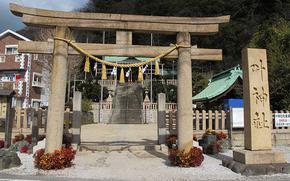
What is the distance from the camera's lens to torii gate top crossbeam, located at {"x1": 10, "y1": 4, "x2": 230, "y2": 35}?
359 inches

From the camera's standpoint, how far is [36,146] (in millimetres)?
11750

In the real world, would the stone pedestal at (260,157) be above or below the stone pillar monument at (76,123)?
below

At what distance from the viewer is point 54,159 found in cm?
842

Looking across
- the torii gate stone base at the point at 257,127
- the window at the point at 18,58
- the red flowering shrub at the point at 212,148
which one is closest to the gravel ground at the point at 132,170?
the torii gate stone base at the point at 257,127

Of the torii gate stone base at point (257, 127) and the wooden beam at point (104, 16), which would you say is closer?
the torii gate stone base at point (257, 127)

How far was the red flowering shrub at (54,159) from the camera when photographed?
8344mm

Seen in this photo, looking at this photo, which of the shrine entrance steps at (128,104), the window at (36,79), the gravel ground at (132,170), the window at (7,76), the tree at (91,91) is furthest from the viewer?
the window at (36,79)

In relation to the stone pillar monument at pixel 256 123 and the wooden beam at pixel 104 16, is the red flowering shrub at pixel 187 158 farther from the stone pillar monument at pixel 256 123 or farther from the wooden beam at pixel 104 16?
the wooden beam at pixel 104 16

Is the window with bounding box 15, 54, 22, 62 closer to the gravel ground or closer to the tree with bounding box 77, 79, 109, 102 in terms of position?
the tree with bounding box 77, 79, 109, 102

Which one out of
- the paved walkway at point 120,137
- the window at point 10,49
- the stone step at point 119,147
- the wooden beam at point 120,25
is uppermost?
the window at point 10,49

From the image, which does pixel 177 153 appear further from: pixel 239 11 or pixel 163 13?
pixel 163 13

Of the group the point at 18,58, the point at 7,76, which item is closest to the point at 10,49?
the point at 18,58

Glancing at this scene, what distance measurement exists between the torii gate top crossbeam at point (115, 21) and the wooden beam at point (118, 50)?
596mm

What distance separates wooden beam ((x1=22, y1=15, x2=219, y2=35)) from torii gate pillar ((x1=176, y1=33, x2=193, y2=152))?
683 mm
